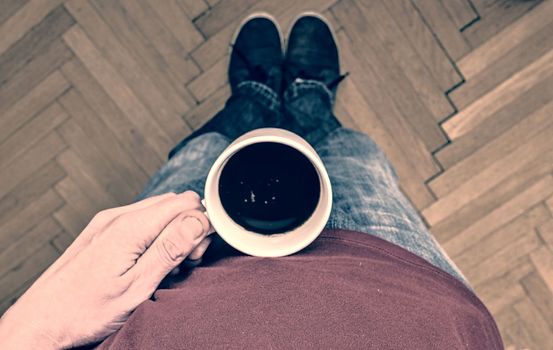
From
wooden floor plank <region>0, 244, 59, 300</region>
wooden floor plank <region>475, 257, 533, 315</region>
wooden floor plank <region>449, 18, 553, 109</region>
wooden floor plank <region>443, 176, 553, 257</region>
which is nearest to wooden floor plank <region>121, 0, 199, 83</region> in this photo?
wooden floor plank <region>0, 244, 59, 300</region>

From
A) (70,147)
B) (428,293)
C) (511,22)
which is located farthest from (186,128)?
(511,22)

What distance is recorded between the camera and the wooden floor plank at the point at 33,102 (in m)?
1.17

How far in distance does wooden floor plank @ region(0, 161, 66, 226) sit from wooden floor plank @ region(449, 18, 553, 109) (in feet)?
3.69

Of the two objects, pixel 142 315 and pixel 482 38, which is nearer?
pixel 142 315

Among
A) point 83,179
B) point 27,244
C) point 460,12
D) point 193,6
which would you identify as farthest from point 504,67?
point 27,244

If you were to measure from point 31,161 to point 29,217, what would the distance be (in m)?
0.16

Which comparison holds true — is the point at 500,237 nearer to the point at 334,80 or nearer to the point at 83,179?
the point at 334,80

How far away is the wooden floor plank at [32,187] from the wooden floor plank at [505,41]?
116 centimetres

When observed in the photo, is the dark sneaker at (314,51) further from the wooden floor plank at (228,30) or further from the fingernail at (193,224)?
the fingernail at (193,224)

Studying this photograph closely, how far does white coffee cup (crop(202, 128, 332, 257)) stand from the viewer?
1.66 ft

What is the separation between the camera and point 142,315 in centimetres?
54

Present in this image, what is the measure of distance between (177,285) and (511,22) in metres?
1.08

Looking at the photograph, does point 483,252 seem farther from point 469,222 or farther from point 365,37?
point 365,37

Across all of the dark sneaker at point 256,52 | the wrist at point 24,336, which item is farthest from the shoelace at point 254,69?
the wrist at point 24,336
